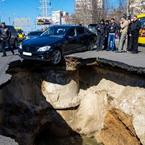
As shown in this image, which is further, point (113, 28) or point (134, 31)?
point (113, 28)

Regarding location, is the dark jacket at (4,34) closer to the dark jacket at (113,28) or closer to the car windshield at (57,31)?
the car windshield at (57,31)

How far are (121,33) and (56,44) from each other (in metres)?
4.05

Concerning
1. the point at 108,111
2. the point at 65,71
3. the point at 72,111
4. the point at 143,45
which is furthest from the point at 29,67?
the point at 143,45

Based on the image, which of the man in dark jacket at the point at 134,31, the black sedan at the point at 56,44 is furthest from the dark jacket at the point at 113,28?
the man in dark jacket at the point at 134,31

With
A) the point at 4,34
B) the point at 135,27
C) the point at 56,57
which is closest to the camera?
the point at 56,57

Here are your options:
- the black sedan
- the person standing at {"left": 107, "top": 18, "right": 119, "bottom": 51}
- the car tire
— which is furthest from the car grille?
the person standing at {"left": 107, "top": 18, "right": 119, "bottom": 51}

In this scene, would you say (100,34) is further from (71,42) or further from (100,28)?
(71,42)

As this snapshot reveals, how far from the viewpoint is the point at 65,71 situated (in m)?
18.4

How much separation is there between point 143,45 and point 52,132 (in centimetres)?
837

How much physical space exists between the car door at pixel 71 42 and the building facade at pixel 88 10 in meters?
38.6

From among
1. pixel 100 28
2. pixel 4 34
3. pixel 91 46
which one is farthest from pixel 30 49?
pixel 91 46

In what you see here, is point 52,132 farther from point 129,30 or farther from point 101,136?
point 129,30

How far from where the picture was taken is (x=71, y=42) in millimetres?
17453

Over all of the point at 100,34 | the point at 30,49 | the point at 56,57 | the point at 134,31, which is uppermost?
the point at 134,31
